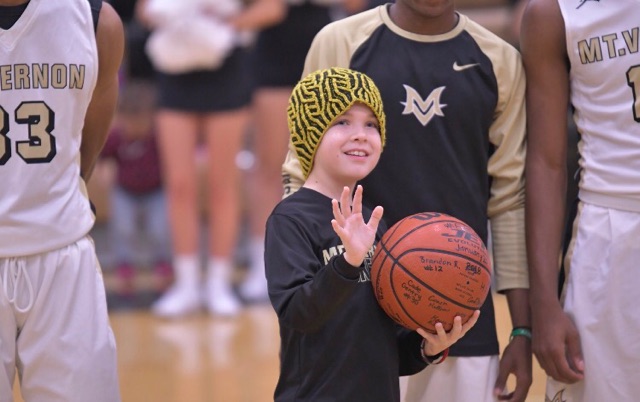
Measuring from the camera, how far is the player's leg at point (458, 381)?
3.56 m

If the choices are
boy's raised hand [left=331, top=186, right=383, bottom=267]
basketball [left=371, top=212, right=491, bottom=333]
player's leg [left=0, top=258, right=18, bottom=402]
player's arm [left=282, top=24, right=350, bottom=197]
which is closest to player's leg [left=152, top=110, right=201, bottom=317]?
player's arm [left=282, top=24, right=350, bottom=197]

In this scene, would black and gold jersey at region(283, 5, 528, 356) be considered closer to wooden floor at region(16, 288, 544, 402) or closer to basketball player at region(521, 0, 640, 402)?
basketball player at region(521, 0, 640, 402)

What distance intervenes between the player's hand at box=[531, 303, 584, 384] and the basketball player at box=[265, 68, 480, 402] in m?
0.44

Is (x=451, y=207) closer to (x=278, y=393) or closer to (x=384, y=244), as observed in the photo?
(x=384, y=244)

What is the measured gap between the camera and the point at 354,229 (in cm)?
282

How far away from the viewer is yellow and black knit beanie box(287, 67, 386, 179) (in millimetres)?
3129

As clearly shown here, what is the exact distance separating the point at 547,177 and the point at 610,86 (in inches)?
14.3

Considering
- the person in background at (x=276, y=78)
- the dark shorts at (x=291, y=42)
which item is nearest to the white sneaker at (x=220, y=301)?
the person in background at (x=276, y=78)

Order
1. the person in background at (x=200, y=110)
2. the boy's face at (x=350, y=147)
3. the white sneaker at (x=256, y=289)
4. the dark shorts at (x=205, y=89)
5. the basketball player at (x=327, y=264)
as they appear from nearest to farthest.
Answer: the basketball player at (x=327, y=264), the boy's face at (x=350, y=147), the person in background at (x=200, y=110), the dark shorts at (x=205, y=89), the white sneaker at (x=256, y=289)

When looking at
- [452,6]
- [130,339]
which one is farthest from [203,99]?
[452,6]

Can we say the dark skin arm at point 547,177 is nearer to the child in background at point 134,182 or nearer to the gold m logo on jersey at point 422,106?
the gold m logo on jersey at point 422,106

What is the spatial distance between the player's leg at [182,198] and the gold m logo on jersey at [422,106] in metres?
4.25

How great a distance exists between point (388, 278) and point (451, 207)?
634mm
